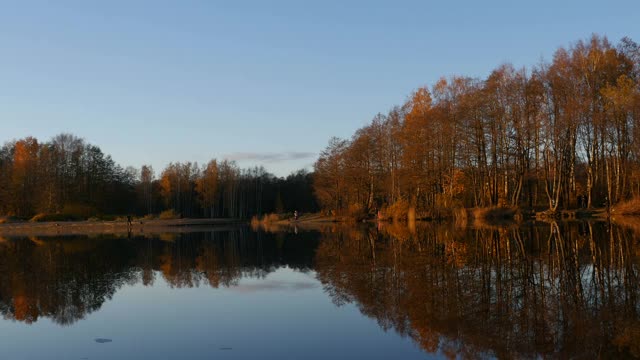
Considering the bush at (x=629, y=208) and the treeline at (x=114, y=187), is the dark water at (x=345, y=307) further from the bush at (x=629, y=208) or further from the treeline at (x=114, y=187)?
the treeline at (x=114, y=187)

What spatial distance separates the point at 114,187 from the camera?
311ft

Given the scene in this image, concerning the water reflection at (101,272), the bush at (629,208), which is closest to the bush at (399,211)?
the bush at (629,208)

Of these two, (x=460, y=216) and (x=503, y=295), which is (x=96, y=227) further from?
(x=503, y=295)

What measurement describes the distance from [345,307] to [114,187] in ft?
296

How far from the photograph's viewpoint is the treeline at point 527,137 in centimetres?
4591

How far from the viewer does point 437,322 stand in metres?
10.0

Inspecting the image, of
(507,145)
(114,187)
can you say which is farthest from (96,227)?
(507,145)

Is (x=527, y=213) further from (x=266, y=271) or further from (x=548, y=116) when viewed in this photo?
(x=266, y=271)

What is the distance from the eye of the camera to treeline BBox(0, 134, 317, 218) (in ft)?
273

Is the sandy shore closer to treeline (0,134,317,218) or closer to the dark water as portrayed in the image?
treeline (0,134,317,218)

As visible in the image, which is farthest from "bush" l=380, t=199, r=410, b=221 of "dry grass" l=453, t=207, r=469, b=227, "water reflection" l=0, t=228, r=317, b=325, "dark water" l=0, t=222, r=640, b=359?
"dark water" l=0, t=222, r=640, b=359

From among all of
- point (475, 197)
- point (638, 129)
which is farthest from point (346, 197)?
Answer: point (638, 129)

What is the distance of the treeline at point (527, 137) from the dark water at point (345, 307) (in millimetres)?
26611

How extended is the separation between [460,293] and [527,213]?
39.1m
